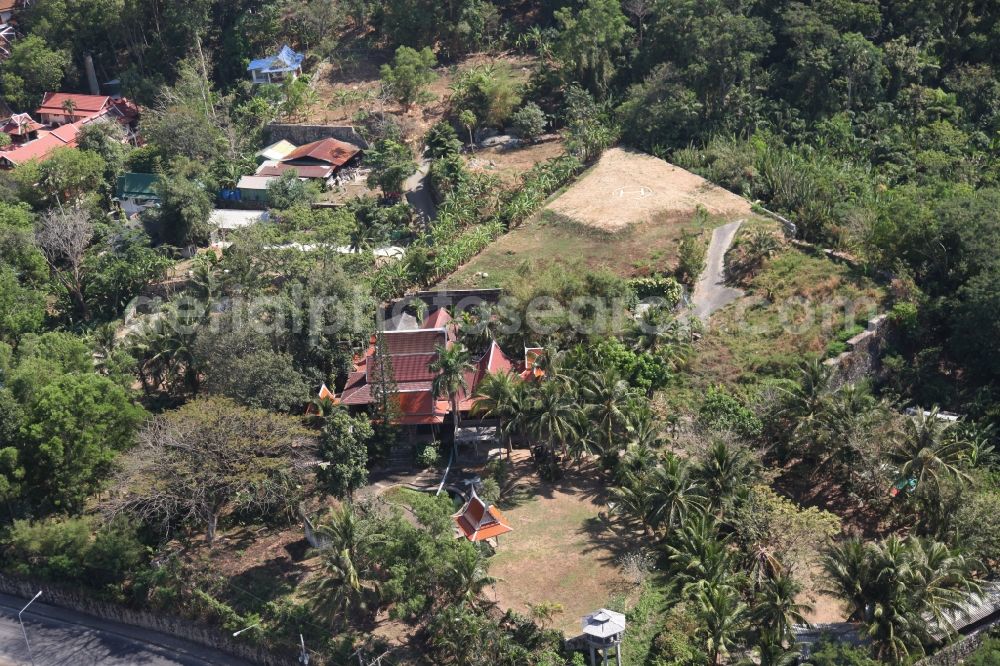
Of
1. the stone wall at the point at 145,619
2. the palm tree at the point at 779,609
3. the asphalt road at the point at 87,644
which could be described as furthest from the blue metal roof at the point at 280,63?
the palm tree at the point at 779,609

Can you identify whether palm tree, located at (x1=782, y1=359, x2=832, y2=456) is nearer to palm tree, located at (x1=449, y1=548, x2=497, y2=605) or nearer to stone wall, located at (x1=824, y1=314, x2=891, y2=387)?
stone wall, located at (x1=824, y1=314, x2=891, y2=387)

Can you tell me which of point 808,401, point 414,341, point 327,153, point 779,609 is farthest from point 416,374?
point 327,153

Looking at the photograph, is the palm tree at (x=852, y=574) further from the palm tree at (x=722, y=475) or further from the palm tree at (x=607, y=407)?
the palm tree at (x=607, y=407)

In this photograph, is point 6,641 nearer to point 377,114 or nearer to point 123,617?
point 123,617

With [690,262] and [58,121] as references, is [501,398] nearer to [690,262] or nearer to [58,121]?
[690,262]

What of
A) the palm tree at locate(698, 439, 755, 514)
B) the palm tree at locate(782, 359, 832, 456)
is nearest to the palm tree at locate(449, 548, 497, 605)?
the palm tree at locate(698, 439, 755, 514)

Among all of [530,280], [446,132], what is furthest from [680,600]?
[446,132]
